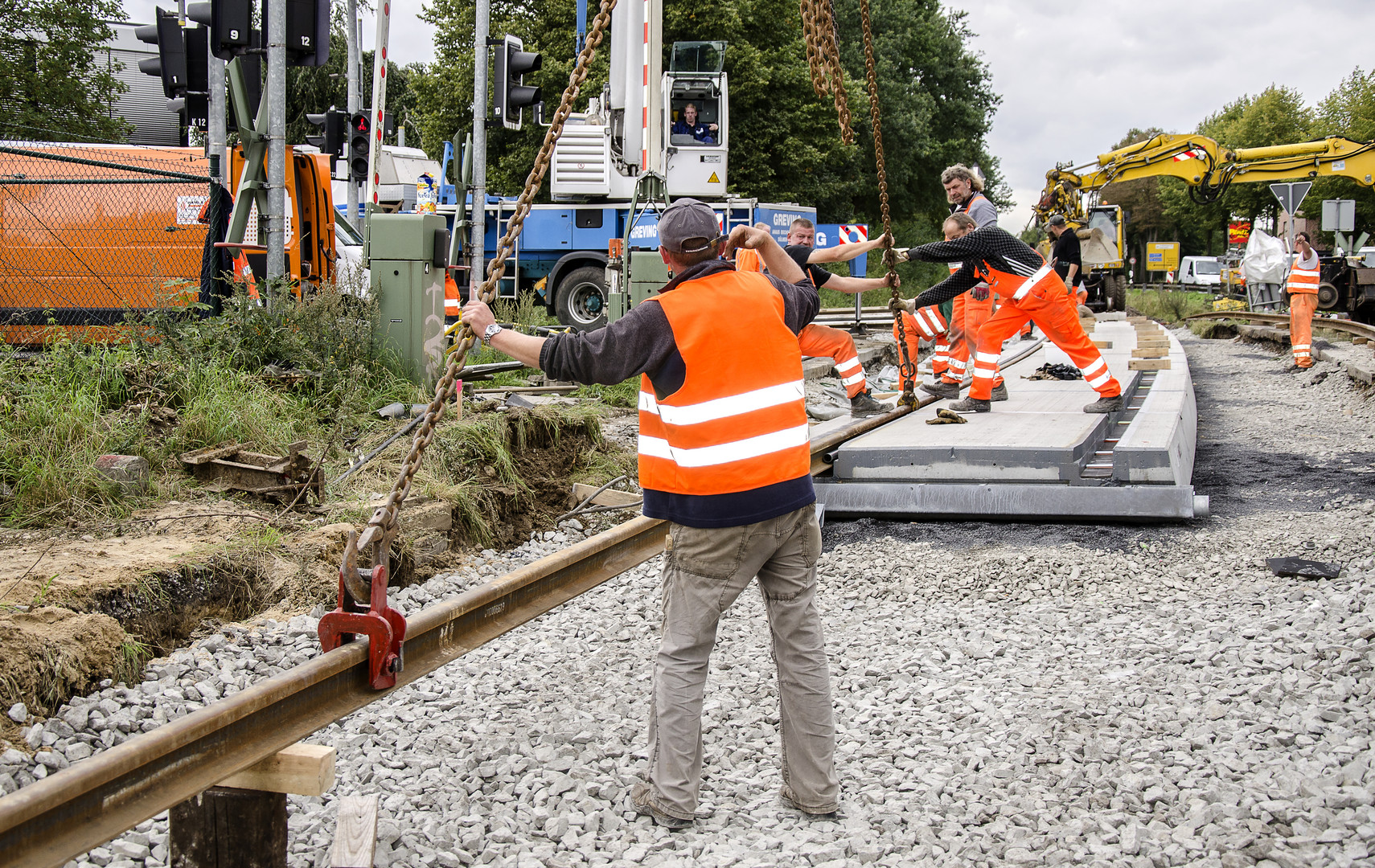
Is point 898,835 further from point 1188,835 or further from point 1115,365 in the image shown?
point 1115,365

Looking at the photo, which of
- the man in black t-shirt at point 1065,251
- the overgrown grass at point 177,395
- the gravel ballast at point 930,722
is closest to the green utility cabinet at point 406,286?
the overgrown grass at point 177,395

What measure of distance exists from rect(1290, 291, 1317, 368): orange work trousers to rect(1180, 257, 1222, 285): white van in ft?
126

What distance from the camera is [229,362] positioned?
24.5ft

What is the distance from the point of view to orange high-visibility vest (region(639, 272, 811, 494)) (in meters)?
3.19

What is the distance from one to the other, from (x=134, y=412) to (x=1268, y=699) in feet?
20.2

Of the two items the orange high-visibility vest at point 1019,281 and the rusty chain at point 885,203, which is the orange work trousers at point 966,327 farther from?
the rusty chain at point 885,203

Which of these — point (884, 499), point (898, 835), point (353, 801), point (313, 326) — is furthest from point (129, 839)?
point (313, 326)

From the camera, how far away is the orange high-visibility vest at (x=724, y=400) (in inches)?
125

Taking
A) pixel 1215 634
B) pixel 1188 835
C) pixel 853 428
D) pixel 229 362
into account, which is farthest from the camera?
pixel 853 428

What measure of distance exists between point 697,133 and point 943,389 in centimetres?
904

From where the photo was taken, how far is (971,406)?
8.95 metres

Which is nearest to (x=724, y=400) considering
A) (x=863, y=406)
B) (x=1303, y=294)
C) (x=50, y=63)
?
(x=863, y=406)

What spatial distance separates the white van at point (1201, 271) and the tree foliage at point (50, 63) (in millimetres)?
47138

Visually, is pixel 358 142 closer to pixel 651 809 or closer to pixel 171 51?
pixel 171 51
